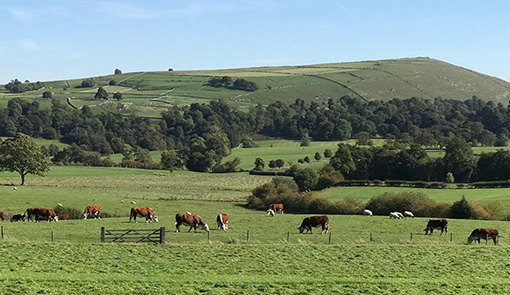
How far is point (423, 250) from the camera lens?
41.2 metres

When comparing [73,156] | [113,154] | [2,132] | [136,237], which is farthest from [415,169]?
[2,132]

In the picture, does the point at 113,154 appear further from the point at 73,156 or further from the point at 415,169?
the point at 415,169

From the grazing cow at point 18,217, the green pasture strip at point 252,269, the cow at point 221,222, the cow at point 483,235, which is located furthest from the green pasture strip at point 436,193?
the grazing cow at point 18,217

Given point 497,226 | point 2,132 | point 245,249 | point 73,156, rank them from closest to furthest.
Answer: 1. point 245,249
2. point 497,226
3. point 73,156
4. point 2,132

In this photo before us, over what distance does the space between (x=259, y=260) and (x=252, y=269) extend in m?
2.62

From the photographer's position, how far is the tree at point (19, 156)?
3314 inches

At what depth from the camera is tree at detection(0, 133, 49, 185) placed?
84188mm

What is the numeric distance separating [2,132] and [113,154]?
41.1 meters

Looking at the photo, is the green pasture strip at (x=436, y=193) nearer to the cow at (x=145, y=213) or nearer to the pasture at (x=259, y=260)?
the pasture at (x=259, y=260)

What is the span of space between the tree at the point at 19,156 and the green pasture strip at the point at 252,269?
48.0 meters

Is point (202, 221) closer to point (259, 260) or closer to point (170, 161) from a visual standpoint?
point (259, 260)

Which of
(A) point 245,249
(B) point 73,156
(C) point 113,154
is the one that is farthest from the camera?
(C) point 113,154

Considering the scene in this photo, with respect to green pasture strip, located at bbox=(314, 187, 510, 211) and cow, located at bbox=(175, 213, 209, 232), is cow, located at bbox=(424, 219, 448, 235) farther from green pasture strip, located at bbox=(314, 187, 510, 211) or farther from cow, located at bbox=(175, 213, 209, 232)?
green pasture strip, located at bbox=(314, 187, 510, 211)

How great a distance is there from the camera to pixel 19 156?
3324 inches
